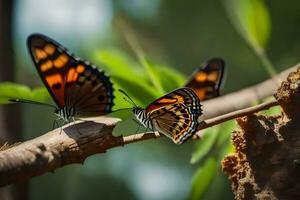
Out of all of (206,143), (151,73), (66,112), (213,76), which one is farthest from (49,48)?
(213,76)

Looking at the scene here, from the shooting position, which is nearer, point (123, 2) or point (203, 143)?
point (203, 143)

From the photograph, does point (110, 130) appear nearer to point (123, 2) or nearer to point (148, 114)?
point (148, 114)

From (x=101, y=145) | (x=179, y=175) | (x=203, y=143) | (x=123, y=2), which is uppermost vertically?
(x=123, y=2)

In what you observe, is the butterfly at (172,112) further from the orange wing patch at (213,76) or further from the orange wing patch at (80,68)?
the orange wing patch at (213,76)

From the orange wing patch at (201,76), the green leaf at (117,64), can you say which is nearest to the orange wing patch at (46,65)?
the green leaf at (117,64)

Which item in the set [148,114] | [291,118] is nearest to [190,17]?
[148,114]

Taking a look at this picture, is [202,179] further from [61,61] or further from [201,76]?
[201,76]

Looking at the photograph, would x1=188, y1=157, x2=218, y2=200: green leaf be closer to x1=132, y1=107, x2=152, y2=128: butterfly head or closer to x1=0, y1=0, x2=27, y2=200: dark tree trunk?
x1=132, y1=107, x2=152, y2=128: butterfly head

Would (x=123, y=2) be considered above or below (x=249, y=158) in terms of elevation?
above
